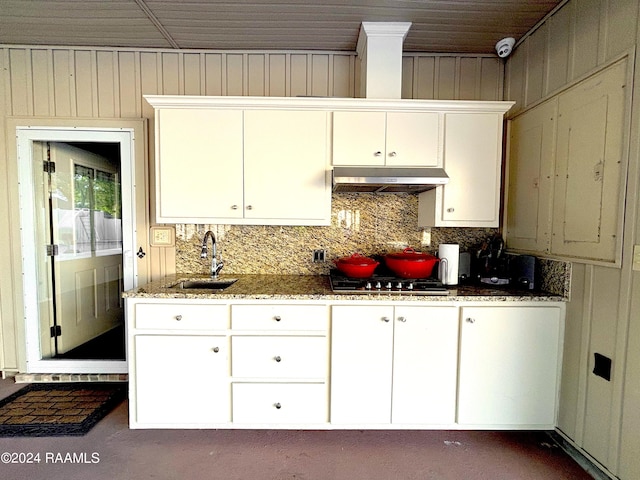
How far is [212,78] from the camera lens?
2.54 metres

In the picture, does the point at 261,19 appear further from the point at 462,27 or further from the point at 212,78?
the point at 462,27

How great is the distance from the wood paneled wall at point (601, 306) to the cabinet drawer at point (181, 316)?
6.84 ft

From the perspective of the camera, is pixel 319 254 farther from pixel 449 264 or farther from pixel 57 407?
pixel 57 407

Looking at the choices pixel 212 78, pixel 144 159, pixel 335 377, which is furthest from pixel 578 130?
pixel 144 159

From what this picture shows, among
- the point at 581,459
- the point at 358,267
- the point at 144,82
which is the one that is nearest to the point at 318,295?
the point at 358,267

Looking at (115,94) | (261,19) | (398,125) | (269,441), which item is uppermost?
(261,19)

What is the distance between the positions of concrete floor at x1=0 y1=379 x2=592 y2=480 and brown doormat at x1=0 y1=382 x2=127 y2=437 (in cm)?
7

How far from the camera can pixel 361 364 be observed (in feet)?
6.31

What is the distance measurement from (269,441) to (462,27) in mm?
3080

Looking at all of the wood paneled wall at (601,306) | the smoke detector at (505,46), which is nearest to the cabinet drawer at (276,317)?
the wood paneled wall at (601,306)

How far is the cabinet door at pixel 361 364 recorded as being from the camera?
191 cm

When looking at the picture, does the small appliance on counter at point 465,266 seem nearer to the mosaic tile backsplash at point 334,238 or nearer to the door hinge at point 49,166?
the mosaic tile backsplash at point 334,238

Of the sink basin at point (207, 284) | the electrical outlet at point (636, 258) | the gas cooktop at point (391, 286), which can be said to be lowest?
the sink basin at point (207, 284)

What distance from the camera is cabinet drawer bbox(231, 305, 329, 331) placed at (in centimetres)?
190
